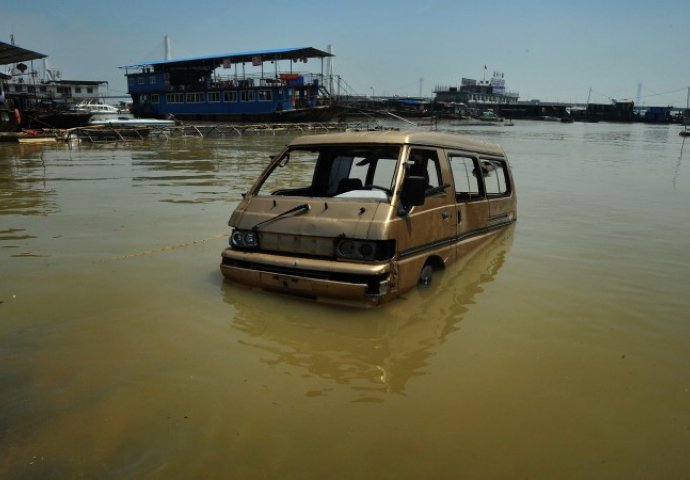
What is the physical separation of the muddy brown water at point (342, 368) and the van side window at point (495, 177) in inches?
31.7

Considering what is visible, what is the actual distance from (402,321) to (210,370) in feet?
5.96

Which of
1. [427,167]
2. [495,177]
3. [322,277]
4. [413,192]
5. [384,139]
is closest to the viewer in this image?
[322,277]

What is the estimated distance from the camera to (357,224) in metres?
4.57

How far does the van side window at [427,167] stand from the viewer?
5.43m

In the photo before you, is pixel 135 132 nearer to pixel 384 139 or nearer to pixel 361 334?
pixel 384 139

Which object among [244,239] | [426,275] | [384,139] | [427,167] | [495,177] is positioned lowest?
[426,275]

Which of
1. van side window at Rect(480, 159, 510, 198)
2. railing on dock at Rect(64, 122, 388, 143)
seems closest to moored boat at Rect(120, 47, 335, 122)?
railing on dock at Rect(64, 122, 388, 143)

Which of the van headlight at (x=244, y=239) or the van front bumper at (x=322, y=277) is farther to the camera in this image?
the van headlight at (x=244, y=239)

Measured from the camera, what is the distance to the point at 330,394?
3.52 metres

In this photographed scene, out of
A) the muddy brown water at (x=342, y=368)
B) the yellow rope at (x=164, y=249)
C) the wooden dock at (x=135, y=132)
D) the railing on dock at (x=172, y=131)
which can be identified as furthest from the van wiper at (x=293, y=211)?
the wooden dock at (x=135, y=132)

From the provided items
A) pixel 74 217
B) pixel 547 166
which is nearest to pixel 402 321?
pixel 74 217

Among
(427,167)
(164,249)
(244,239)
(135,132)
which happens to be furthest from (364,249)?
(135,132)

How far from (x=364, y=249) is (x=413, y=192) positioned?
0.72m

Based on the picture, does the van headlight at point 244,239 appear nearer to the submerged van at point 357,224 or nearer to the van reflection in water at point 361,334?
the submerged van at point 357,224
